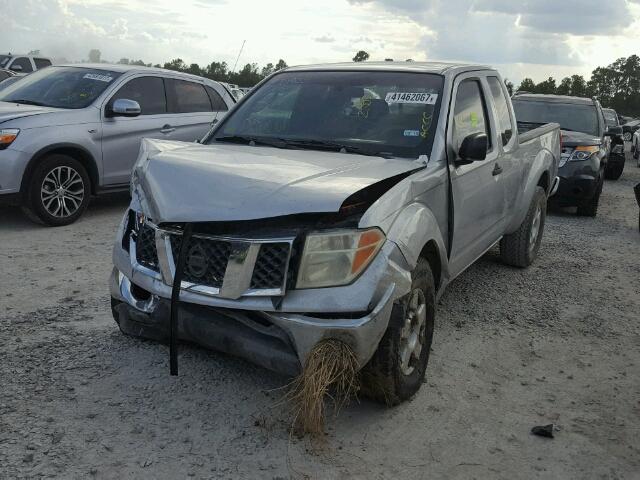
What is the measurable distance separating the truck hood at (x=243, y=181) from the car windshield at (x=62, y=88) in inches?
175

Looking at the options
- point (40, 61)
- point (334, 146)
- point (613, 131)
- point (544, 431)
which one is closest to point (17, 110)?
point (334, 146)

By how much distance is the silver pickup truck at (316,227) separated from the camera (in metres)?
3.18

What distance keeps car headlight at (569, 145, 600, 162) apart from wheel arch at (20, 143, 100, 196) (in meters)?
6.67

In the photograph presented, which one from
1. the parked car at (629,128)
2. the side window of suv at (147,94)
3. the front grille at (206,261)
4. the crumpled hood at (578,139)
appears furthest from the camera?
the parked car at (629,128)

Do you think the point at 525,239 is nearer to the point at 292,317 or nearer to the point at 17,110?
the point at 292,317

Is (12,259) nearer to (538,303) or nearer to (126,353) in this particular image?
(126,353)

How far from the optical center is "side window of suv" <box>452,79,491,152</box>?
15.1 feet

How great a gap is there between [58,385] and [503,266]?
457 cm

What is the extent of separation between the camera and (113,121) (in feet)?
26.5

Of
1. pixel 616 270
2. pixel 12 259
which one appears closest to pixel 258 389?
pixel 12 259

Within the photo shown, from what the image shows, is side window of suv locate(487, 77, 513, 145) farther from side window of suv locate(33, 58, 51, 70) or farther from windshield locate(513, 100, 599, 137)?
side window of suv locate(33, 58, 51, 70)

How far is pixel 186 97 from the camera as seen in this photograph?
30.1 ft

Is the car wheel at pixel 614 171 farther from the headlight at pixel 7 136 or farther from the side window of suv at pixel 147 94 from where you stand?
the headlight at pixel 7 136

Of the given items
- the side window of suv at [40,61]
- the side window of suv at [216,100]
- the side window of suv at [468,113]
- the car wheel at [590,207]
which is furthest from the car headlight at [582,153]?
the side window of suv at [40,61]
